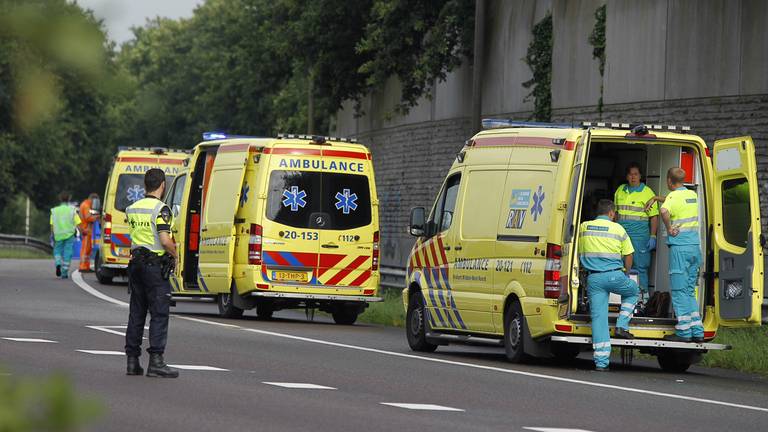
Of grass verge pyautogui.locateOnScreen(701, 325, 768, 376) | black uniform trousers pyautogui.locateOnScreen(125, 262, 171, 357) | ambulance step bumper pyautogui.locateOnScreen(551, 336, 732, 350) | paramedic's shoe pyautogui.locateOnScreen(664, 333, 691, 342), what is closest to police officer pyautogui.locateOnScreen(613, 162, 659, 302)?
paramedic's shoe pyautogui.locateOnScreen(664, 333, 691, 342)

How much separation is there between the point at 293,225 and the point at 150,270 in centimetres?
927

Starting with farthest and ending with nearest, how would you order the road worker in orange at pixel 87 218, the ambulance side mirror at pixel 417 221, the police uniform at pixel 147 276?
the road worker in orange at pixel 87 218
the ambulance side mirror at pixel 417 221
the police uniform at pixel 147 276

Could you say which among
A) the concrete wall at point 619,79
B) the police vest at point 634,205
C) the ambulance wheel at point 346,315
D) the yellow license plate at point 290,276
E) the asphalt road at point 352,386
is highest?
the concrete wall at point 619,79

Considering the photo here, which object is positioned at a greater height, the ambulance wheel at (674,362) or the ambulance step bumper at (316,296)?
the ambulance step bumper at (316,296)

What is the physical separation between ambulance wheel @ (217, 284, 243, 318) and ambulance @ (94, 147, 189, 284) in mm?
11073

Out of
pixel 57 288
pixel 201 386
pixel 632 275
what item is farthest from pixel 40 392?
pixel 57 288

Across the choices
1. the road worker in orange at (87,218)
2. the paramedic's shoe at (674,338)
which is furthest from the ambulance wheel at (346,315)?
the road worker in orange at (87,218)

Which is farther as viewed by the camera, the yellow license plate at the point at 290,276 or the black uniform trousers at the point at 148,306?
the yellow license plate at the point at 290,276

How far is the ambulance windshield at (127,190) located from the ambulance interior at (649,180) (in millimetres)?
18160

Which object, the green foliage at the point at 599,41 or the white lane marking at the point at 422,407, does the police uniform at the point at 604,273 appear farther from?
the green foliage at the point at 599,41

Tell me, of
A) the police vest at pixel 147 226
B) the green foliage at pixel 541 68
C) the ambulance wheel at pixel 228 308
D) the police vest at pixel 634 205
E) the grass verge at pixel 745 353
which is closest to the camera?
the police vest at pixel 147 226

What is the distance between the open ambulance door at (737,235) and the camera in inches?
569

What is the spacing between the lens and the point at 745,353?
53.7 ft

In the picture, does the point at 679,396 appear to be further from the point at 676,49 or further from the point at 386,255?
the point at 386,255
